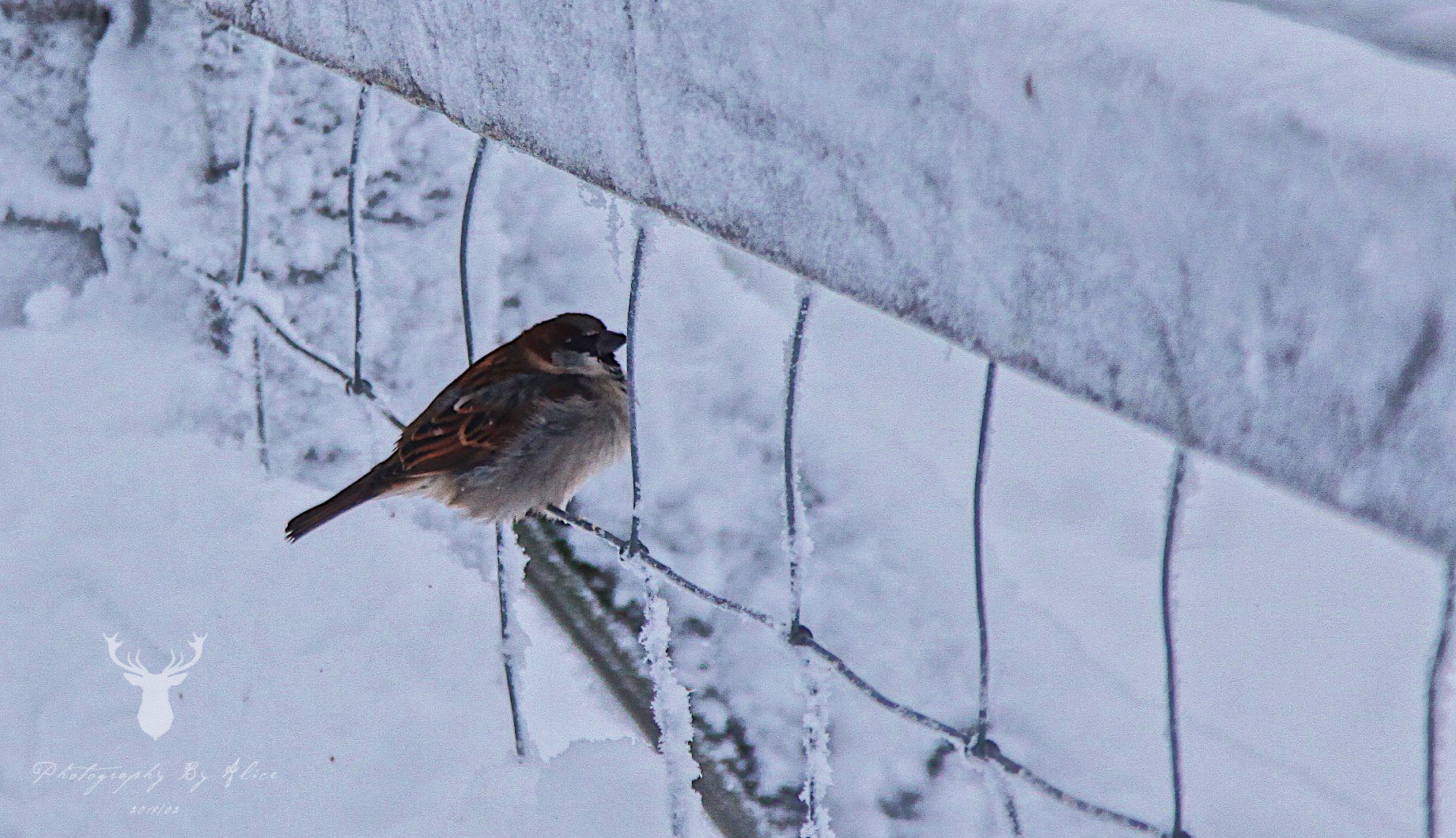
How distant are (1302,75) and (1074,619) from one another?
210 centimetres

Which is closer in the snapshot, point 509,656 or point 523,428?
point 509,656

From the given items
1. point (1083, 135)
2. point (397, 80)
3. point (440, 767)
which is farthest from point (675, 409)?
point (1083, 135)

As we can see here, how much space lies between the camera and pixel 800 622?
1.73 metres

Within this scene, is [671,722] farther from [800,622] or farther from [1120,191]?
[1120,191]

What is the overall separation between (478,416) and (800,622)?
1.20m

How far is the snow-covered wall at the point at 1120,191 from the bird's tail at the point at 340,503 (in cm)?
138

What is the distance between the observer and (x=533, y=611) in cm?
234

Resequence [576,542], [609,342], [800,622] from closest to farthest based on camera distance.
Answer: [800,622] → [576,542] → [609,342]

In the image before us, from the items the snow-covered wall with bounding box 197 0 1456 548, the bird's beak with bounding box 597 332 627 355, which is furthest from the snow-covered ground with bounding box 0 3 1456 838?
the snow-covered wall with bounding box 197 0 1456 548

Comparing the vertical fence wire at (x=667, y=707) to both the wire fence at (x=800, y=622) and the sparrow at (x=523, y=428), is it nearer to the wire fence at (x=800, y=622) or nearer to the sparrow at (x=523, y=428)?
the wire fence at (x=800, y=622)

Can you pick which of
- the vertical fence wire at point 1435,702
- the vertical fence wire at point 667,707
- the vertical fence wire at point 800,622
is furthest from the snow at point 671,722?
the vertical fence wire at point 1435,702

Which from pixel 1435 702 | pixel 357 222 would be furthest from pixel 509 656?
pixel 1435 702

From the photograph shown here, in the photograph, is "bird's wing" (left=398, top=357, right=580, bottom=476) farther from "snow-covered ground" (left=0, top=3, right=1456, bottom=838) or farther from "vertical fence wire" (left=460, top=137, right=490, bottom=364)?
"vertical fence wire" (left=460, top=137, right=490, bottom=364)

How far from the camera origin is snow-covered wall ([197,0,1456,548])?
71 cm
